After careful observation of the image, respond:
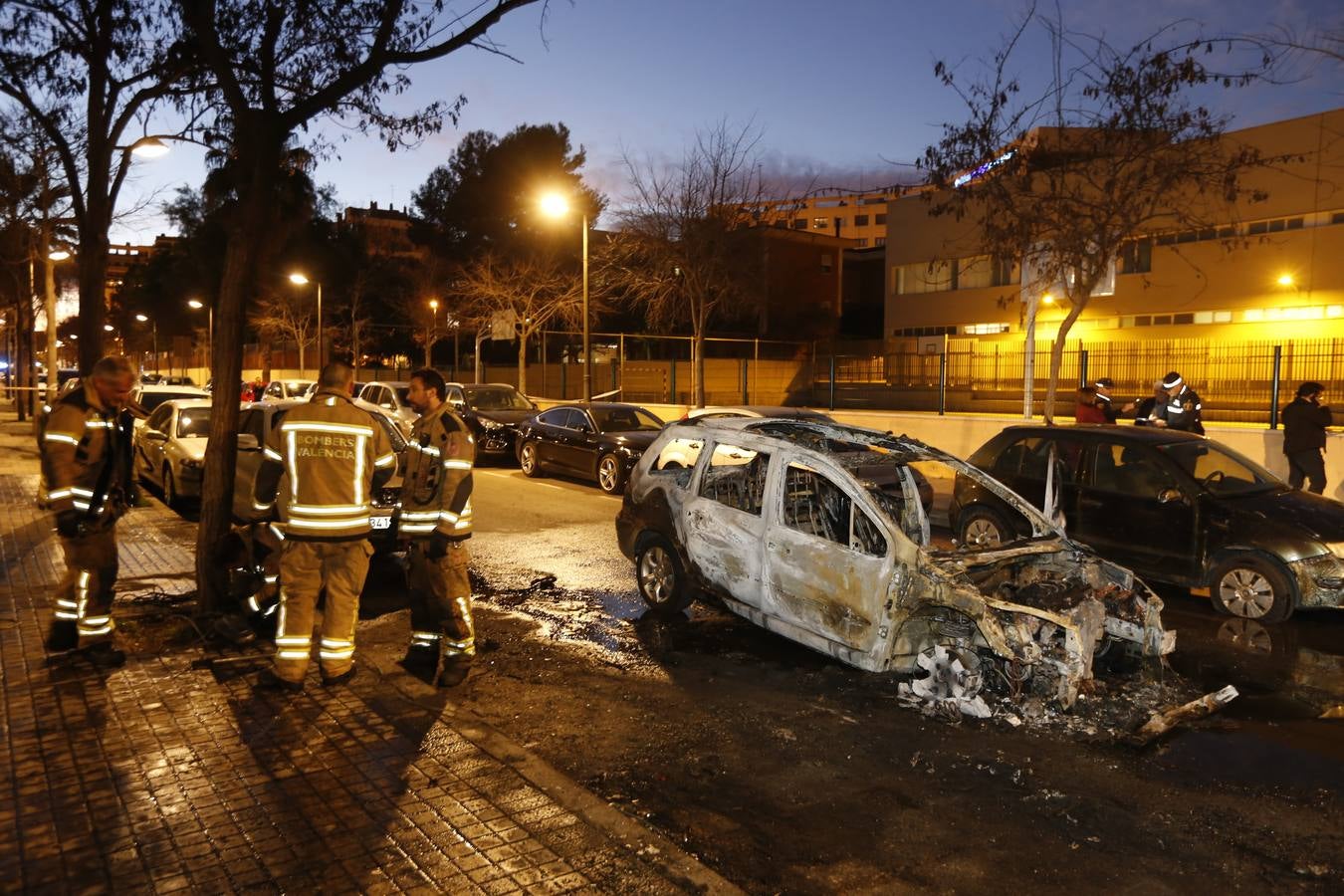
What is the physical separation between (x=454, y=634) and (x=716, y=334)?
3798 centimetres

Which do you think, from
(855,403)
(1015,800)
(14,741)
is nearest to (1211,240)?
(855,403)

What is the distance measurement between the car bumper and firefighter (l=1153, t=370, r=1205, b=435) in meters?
4.75

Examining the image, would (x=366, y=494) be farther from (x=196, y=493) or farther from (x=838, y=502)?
(x=196, y=493)

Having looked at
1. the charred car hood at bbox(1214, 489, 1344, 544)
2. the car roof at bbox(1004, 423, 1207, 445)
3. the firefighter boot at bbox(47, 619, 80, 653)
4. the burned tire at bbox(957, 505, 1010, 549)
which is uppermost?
the car roof at bbox(1004, 423, 1207, 445)

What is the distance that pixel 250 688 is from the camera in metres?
5.58

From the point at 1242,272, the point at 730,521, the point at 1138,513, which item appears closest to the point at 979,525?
the point at 1138,513

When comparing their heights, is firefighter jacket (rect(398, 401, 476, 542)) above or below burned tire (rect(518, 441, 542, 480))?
above

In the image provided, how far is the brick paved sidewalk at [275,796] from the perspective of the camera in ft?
11.7

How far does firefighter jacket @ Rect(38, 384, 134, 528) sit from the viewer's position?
5.71m

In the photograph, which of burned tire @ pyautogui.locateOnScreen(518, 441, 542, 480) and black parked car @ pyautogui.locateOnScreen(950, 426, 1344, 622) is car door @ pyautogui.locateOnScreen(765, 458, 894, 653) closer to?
black parked car @ pyautogui.locateOnScreen(950, 426, 1344, 622)

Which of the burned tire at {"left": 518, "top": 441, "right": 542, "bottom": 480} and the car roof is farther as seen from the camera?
the burned tire at {"left": 518, "top": 441, "right": 542, "bottom": 480}

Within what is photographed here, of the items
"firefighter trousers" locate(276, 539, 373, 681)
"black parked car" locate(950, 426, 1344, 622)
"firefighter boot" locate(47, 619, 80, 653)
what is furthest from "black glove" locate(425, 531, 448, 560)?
"black parked car" locate(950, 426, 1344, 622)

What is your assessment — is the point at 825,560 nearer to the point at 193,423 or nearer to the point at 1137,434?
the point at 1137,434

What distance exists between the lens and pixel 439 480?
5.81 m
